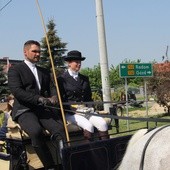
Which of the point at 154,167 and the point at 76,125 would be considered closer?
the point at 154,167

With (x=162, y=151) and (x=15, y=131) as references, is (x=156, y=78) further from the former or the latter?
(x=162, y=151)

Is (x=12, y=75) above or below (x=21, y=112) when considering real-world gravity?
above

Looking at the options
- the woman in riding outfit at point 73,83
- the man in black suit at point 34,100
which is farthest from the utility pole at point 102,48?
the man in black suit at point 34,100

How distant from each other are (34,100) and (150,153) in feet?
6.80

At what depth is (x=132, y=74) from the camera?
1166 centimetres

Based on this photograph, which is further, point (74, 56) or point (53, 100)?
point (74, 56)

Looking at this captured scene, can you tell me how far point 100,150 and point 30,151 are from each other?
108 cm

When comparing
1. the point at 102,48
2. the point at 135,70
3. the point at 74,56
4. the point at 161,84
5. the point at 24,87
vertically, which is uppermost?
the point at 102,48

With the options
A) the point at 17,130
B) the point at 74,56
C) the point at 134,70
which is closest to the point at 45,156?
the point at 17,130

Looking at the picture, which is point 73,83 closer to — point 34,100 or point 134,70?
point 34,100

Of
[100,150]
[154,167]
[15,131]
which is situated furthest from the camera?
[15,131]

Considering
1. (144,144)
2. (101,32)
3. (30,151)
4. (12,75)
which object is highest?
(101,32)

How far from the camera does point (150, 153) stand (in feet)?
9.21

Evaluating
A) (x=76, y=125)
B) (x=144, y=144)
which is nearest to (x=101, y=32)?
(x=76, y=125)
